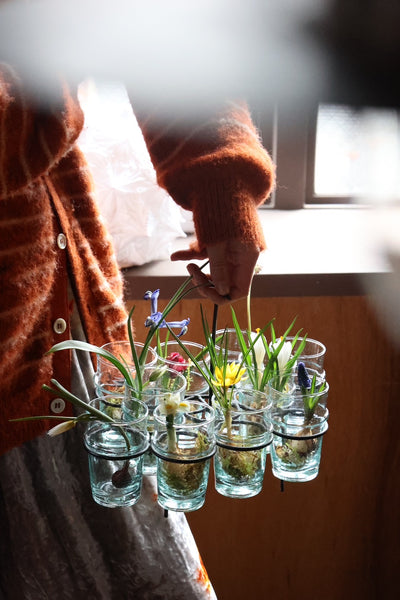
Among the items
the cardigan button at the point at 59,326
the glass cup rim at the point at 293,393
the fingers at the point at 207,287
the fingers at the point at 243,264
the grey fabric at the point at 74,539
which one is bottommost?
the grey fabric at the point at 74,539

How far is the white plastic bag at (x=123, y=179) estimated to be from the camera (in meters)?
1.25

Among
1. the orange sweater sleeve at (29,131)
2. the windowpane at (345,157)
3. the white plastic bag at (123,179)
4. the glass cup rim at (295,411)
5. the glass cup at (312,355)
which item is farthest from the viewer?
the windowpane at (345,157)

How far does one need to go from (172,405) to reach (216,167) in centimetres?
25

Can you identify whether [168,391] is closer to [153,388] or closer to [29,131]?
[153,388]

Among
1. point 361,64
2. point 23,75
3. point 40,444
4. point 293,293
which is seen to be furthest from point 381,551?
point 361,64

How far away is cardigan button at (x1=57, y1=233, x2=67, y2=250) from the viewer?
75cm

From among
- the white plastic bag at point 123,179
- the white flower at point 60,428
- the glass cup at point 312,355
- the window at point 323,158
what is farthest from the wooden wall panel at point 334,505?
the white flower at point 60,428

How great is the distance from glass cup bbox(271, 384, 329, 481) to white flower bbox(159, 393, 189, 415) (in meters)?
0.12

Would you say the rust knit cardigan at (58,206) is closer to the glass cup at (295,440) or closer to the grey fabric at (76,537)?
the grey fabric at (76,537)

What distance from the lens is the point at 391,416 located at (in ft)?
4.74

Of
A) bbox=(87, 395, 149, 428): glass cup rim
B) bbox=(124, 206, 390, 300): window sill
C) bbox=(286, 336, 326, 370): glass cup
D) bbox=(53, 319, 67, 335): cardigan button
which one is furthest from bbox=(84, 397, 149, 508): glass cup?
bbox=(124, 206, 390, 300): window sill

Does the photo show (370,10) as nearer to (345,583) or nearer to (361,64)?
(361,64)

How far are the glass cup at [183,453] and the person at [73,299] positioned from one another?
146 millimetres

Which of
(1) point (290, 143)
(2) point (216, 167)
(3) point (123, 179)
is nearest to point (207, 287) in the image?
(2) point (216, 167)
